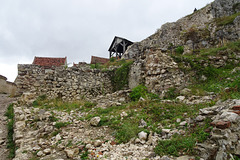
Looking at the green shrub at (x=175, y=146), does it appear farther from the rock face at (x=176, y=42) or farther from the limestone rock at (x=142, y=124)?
the rock face at (x=176, y=42)

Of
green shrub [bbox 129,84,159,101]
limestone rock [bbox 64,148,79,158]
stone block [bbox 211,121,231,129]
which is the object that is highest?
green shrub [bbox 129,84,159,101]

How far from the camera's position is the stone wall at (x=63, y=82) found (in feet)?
26.8

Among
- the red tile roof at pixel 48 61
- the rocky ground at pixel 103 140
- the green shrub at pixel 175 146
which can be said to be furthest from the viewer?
the red tile roof at pixel 48 61

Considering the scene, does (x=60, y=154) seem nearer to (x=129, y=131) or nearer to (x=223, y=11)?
(x=129, y=131)

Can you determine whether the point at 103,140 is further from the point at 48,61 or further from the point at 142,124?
the point at 48,61

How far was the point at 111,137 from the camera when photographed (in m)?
3.44

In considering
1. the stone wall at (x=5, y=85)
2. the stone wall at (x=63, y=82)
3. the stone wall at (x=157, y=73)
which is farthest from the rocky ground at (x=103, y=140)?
the stone wall at (x=5, y=85)

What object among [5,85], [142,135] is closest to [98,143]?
[142,135]

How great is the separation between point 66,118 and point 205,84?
659cm

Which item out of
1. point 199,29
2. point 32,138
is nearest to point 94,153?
point 32,138

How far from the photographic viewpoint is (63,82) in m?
8.50

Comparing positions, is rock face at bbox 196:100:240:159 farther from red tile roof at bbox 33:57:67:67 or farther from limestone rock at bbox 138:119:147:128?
red tile roof at bbox 33:57:67:67

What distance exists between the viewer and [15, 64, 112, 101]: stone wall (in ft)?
26.8

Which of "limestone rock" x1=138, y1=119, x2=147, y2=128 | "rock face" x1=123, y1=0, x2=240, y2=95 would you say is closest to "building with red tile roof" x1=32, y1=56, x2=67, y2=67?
"rock face" x1=123, y1=0, x2=240, y2=95
